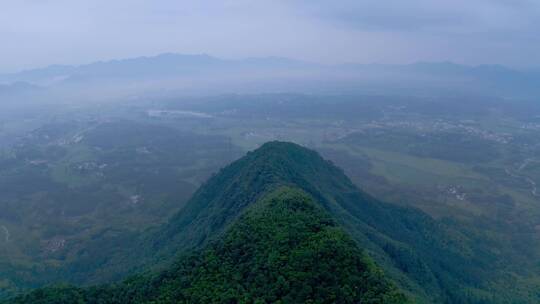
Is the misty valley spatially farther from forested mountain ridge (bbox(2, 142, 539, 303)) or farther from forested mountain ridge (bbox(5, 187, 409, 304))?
forested mountain ridge (bbox(5, 187, 409, 304))

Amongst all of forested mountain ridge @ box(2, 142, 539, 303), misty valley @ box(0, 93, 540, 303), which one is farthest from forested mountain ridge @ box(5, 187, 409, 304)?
forested mountain ridge @ box(2, 142, 539, 303)

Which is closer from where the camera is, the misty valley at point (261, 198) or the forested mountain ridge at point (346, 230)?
the forested mountain ridge at point (346, 230)

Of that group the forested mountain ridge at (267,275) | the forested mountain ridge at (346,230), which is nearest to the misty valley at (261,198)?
the forested mountain ridge at (346,230)

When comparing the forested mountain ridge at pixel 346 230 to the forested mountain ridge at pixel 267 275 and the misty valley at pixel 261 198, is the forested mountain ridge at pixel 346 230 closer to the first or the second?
the misty valley at pixel 261 198

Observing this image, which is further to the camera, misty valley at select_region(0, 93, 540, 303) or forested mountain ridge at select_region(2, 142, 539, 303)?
misty valley at select_region(0, 93, 540, 303)

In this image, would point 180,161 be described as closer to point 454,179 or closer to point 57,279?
point 57,279

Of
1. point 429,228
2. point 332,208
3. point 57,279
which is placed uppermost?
point 332,208

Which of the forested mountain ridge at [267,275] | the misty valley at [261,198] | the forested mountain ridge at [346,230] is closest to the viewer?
the forested mountain ridge at [267,275]

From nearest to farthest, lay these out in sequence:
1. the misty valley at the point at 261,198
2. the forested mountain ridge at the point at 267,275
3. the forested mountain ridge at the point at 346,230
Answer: the forested mountain ridge at the point at 267,275 < the forested mountain ridge at the point at 346,230 < the misty valley at the point at 261,198

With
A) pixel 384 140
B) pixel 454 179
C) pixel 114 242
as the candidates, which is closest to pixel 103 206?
pixel 114 242
